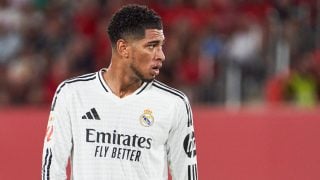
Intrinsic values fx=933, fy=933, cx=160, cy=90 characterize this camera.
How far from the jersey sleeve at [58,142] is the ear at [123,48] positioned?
0.34 meters

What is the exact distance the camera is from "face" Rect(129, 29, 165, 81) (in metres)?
4.43

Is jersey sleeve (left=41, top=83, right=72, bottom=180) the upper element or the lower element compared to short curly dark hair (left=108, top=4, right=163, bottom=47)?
lower

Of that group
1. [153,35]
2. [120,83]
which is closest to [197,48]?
[120,83]

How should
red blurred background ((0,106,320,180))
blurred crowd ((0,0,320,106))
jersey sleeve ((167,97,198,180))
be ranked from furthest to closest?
blurred crowd ((0,0,320,106)), red blurred background ((0,106,320,180)), jersey sleeve ((167,97,198,180))

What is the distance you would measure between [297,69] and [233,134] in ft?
3.54

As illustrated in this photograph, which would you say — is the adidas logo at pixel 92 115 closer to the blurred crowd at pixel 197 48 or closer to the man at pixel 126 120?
the man at pixel 126 120

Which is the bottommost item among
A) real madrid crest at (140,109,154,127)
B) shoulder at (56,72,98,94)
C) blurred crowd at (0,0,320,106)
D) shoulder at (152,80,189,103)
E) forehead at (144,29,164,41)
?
real madrid crest at (140,109,154,127)

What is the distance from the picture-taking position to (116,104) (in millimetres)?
4551

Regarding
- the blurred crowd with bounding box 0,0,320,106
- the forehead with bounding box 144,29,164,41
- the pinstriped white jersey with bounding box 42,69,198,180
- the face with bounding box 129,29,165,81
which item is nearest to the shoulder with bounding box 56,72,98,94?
the pinstriped white jersey with bounding box 42,69,198,180

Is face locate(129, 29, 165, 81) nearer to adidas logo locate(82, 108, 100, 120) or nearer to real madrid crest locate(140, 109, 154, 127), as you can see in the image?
real madrid crest locate(140, 109, 154, 127)

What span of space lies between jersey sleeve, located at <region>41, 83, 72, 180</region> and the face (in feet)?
1.26

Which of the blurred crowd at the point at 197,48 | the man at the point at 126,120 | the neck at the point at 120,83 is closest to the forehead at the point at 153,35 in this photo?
the man at the point at 126,120

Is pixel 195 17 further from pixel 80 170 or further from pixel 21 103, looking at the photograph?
pixel 80 170

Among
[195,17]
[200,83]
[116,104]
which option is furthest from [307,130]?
[116,104]
